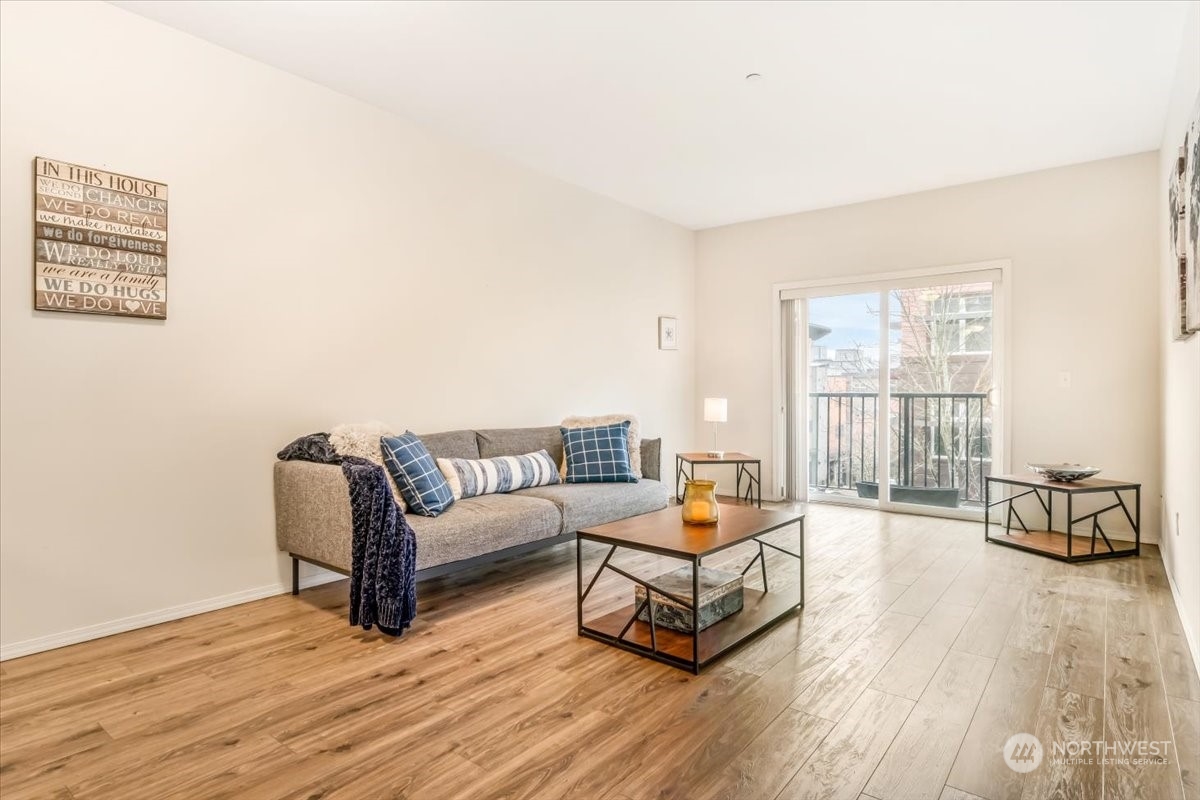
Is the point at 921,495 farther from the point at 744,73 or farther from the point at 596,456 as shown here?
the point at 744,73

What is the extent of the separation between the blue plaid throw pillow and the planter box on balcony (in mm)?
2470

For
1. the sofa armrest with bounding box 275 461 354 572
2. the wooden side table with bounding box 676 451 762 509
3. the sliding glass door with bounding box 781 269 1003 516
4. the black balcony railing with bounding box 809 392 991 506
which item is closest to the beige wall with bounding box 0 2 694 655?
the sofa armrest with bounding box 275 461 354 572

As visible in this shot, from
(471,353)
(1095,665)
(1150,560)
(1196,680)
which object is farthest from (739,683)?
(1150,560)

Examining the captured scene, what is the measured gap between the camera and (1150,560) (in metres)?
3.93

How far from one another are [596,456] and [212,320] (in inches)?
92.4

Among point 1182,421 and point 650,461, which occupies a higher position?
point 1182,421

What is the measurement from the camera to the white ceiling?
2809 mm

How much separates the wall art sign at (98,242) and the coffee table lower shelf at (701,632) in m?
2.45

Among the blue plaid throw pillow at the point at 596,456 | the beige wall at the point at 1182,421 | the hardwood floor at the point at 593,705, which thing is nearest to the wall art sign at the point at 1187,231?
the beige wall at the point at 1182,421

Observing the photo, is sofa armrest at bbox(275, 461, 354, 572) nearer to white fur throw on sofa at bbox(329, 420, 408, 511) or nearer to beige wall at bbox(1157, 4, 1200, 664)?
white fur throw on sofa at bbox(329, 420, 408, 511)

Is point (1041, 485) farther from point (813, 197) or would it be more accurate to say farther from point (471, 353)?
point (471, 353)

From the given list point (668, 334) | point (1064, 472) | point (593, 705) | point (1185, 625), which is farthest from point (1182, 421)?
point (668, 334)

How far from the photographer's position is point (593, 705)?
2.14m

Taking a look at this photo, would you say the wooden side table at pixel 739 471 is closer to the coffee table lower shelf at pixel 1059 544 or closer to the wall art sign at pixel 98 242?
the coffee table lower shelf at pixel 1059 544
